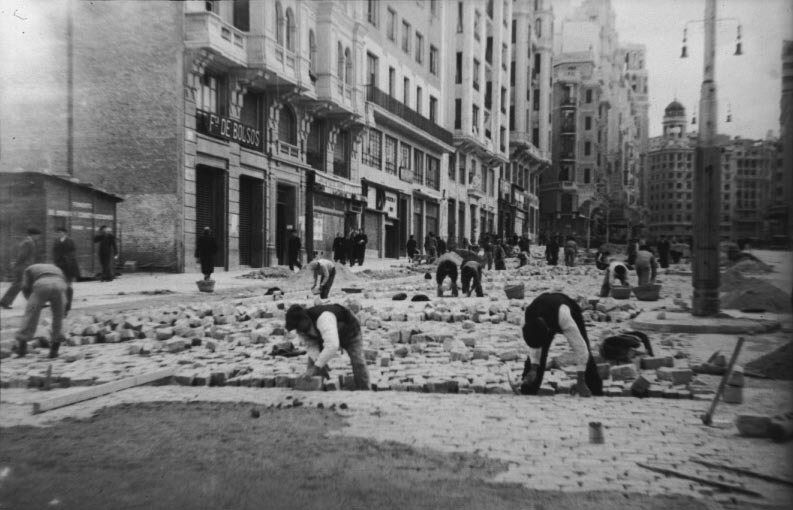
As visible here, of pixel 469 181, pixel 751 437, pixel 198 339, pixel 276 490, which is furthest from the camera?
pixel 198 339

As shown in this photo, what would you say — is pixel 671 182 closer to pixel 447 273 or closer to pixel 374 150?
pixel 374 150

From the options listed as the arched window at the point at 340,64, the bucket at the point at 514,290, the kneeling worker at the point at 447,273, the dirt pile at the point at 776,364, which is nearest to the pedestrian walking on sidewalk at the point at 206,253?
the arched window at the point at 340,64

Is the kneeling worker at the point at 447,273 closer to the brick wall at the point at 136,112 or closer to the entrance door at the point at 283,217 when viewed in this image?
the entrance door at the point at 283,217

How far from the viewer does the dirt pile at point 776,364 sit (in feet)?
15.1

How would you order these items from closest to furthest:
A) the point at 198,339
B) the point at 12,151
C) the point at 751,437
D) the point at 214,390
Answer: the point at 12,151
the point at 751,437
the point at 214,390
the point at 198,339

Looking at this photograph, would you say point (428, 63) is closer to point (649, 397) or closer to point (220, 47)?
point (220, 47)

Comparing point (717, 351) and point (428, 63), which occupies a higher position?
point (428, 63)

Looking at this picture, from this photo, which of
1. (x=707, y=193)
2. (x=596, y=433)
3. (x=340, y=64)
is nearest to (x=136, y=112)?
(x=340, y=64)

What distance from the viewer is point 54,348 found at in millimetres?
4902

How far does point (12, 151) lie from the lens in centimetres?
358

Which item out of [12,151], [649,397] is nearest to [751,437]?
[649,397]

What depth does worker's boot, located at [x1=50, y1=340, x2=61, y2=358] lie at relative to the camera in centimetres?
478

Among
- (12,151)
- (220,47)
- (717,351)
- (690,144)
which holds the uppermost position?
(220,47)

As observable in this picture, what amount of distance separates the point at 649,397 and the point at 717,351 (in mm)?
1164
